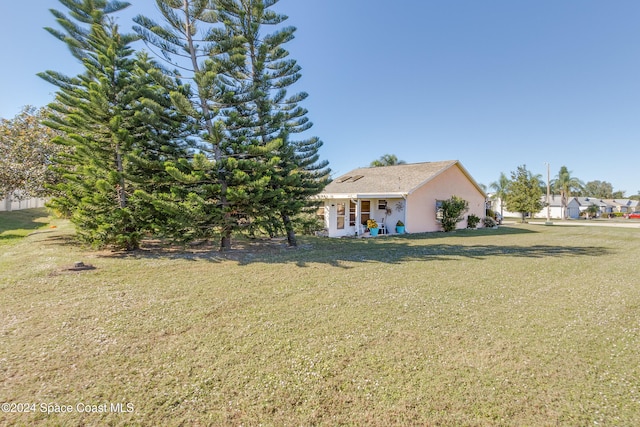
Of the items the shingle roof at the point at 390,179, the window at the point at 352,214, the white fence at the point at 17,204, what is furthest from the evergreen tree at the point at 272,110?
the white fence at the point at 17,204

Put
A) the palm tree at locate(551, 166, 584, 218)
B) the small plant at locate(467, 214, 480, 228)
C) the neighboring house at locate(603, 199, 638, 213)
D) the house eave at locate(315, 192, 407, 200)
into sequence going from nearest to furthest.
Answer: the house eave at locate(315, 192, 407, 200)
the small plant at locate(467, 214, 480, 228)
the palm tree at locate(551, 166, 584, 218)
the neighboring house at locate(603, 199, 638, 213)

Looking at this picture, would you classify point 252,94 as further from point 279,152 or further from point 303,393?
point 303,393

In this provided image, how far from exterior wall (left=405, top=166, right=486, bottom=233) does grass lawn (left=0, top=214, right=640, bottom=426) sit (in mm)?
9494

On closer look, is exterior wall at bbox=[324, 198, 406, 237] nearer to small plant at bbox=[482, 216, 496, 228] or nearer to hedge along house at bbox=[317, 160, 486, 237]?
hedge along house at bbox=[317, 160, 486, 237]

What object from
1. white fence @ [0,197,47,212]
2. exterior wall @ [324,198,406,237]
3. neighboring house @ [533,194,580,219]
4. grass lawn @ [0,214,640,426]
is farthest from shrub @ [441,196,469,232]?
neighboring house @ [533,194,580,219]

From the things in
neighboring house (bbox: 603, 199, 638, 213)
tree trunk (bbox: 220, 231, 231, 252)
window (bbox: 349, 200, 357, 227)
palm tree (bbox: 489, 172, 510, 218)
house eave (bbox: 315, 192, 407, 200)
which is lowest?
tree trunk (bbox: 220, 231, 231, 252)

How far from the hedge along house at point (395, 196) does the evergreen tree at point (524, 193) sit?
9.61m

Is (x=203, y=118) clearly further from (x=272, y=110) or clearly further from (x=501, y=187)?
(x=501, y=187)

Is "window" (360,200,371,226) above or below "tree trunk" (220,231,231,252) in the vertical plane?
above

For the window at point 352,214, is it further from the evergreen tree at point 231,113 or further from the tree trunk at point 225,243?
the tree trunk at point 225,243

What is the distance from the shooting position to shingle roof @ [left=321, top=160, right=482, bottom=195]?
53.1 feet

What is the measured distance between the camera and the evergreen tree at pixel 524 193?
26.2 m

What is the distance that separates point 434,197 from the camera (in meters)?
17.5

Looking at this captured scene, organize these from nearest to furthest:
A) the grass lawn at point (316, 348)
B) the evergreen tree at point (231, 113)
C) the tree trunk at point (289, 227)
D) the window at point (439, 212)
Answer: the grass lawn at point (316, 348), the evergreen tree at point (231, 113), the tree trunk at point (289, 227), the window at point (439, 212)
